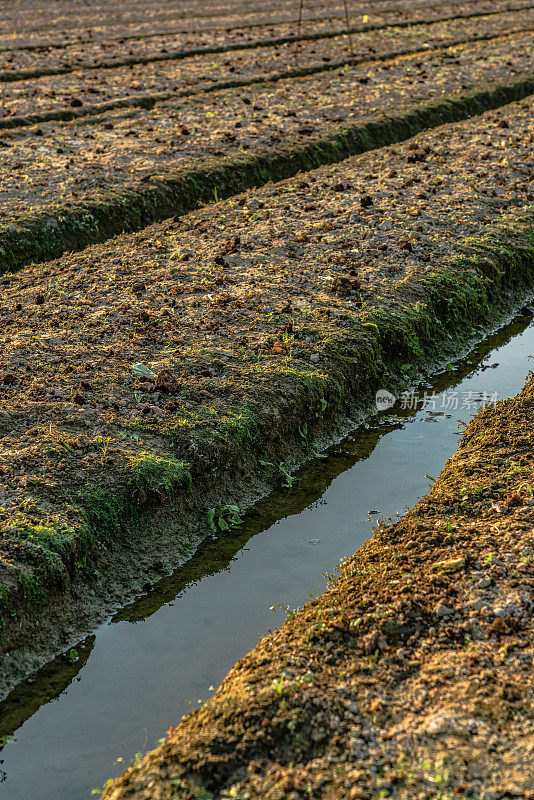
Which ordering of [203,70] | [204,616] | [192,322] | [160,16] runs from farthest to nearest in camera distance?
[160,16] < [203,70] < [192,322] < [204,616]

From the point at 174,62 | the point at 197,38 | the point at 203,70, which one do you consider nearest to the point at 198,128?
the point at 203,70

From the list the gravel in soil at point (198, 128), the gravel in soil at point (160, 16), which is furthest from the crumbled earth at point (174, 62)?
the gravel in soil at point (160, 16)

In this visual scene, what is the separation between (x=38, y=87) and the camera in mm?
16453

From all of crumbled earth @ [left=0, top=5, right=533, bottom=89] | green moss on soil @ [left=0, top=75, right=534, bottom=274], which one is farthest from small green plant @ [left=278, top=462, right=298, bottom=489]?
crumbled earth @ [left=0, top=5, right=533, bottom=89]

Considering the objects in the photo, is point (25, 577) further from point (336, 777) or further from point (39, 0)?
point (39, 0)

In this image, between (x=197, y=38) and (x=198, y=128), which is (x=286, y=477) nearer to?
(x=198, y=128)

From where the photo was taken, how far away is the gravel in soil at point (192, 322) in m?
5.73

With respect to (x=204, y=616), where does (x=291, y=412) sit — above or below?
above

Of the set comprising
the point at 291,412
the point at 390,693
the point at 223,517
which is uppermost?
the point at 291,412

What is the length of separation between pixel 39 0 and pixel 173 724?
30.4 metres

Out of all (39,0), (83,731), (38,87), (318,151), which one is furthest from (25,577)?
(39,0)

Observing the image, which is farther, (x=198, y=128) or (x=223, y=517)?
(x=198, y=128)

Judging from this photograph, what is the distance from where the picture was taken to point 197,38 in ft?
73.2

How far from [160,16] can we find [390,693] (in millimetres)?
26136
